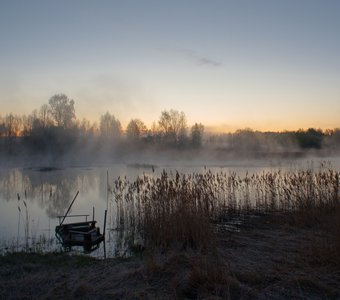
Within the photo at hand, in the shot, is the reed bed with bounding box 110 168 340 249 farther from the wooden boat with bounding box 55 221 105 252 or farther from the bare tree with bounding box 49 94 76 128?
the bare tree with bounding box 49 94 76 128

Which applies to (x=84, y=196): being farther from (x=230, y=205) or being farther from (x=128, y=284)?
(x=128, y=284)

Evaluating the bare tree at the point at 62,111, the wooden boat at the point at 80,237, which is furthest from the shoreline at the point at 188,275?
the bare tree at the point at 62,111

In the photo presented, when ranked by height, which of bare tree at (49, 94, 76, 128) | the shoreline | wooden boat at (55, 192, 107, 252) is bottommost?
wooden boat at (55, 192, 107, 252)

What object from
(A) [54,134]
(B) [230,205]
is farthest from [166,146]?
(B) [230,205]

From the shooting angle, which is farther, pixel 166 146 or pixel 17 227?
pixel 166 146

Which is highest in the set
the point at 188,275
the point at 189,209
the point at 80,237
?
the point at 189,209

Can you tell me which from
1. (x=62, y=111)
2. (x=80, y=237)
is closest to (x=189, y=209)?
(x=80, y=237)

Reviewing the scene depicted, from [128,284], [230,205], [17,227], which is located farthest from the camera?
[230,205]

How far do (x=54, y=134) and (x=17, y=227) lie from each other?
4512 centimetres

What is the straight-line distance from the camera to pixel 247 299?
435cm

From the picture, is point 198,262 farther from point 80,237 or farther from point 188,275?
point 80,237

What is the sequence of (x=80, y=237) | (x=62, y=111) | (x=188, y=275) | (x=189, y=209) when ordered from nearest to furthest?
1. (x=188, y=275)
2. (x=189, y=209)
3. (x=80, y=237)
4. (x=62, y=111)

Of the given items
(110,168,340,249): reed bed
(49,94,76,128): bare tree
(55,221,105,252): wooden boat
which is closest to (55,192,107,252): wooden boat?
(55,221,105,252): wooden boat

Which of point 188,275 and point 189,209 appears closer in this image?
point 188,275
